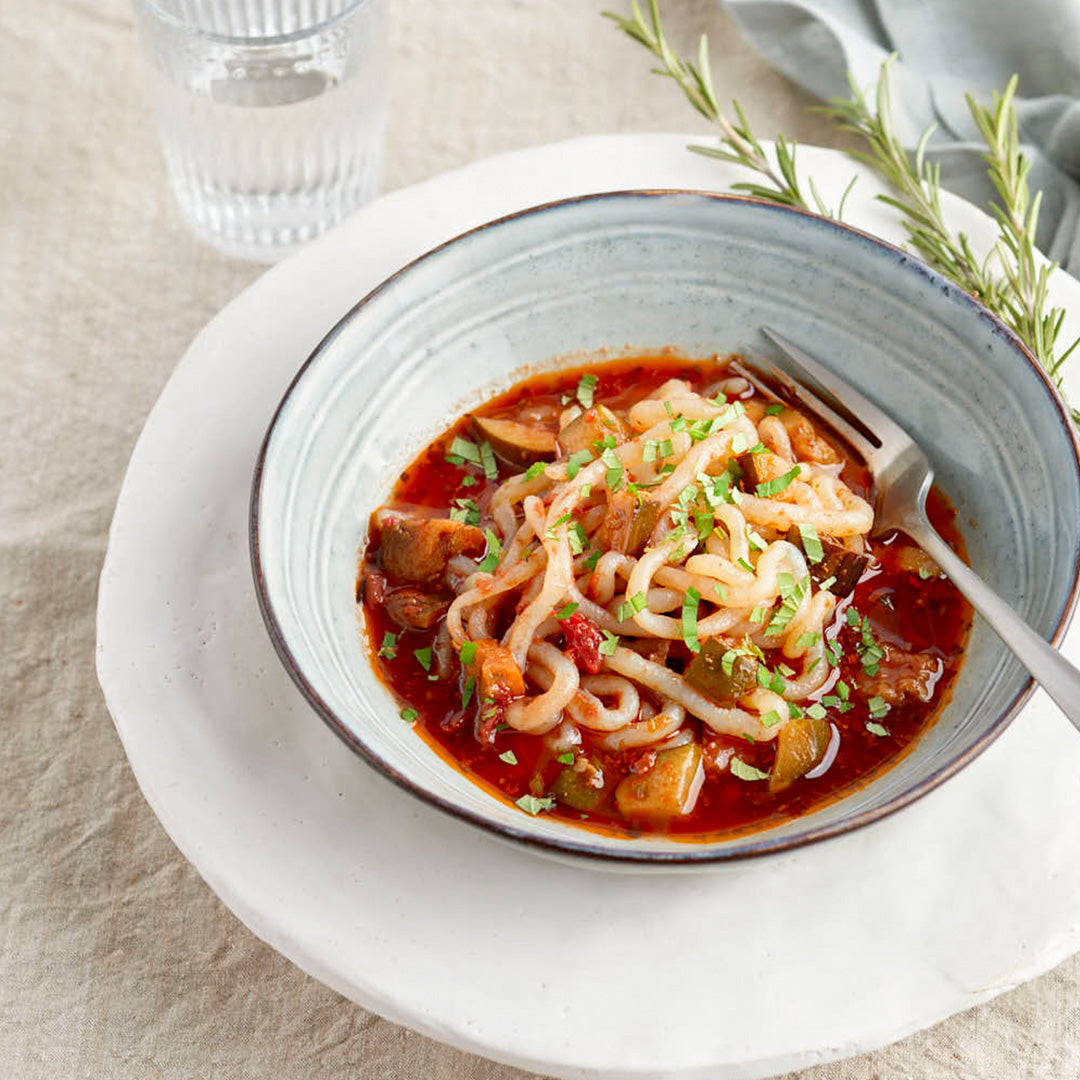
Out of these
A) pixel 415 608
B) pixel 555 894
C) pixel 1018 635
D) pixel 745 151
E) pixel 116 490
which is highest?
pixel 745 151

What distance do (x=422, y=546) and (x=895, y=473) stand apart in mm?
1332

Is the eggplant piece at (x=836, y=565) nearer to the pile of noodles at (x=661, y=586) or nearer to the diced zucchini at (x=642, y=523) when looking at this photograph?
the pile of noodles at (x=661, y=586)

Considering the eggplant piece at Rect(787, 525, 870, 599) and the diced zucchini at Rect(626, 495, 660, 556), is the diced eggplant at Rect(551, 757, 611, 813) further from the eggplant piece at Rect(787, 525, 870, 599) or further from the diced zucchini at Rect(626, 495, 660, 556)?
the eggplant piece at Rect(787, 525, 870, 599)

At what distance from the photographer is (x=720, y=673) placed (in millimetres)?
3449

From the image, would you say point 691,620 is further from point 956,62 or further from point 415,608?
point 956,62

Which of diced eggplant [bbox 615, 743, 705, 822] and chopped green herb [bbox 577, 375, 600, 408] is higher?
chopped green herb [bbox 577, 375, 600, 408]

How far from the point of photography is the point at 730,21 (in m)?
5.80

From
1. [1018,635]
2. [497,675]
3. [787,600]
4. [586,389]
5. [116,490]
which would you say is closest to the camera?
[1018,635]

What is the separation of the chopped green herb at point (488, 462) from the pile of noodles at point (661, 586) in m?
0.19

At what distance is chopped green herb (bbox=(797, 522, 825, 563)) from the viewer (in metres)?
3.70

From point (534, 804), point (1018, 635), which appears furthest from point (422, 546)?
point (1018, 635)

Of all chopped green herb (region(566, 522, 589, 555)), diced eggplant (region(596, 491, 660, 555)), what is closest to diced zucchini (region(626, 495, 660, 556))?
diced eggplant (region(596, 491, 660, 555))

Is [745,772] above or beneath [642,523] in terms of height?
beneath

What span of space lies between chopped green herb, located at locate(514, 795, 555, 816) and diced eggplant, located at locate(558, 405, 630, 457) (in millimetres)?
1014
